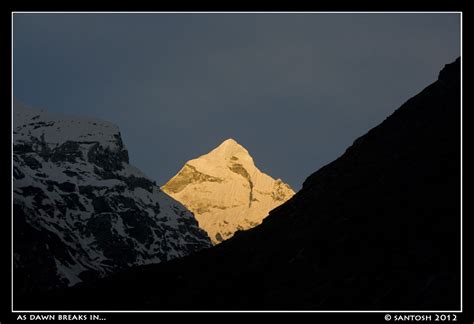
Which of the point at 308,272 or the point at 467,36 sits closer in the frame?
the point at 467,36

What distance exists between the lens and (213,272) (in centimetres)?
8781

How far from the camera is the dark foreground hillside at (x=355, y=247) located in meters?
69.6

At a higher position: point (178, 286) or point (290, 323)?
point (178, 286)

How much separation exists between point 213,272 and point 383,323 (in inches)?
1684

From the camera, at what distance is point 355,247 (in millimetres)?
78625

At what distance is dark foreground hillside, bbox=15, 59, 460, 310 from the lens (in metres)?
69.6

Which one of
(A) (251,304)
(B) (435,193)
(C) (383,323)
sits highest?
(B) (435,193)
